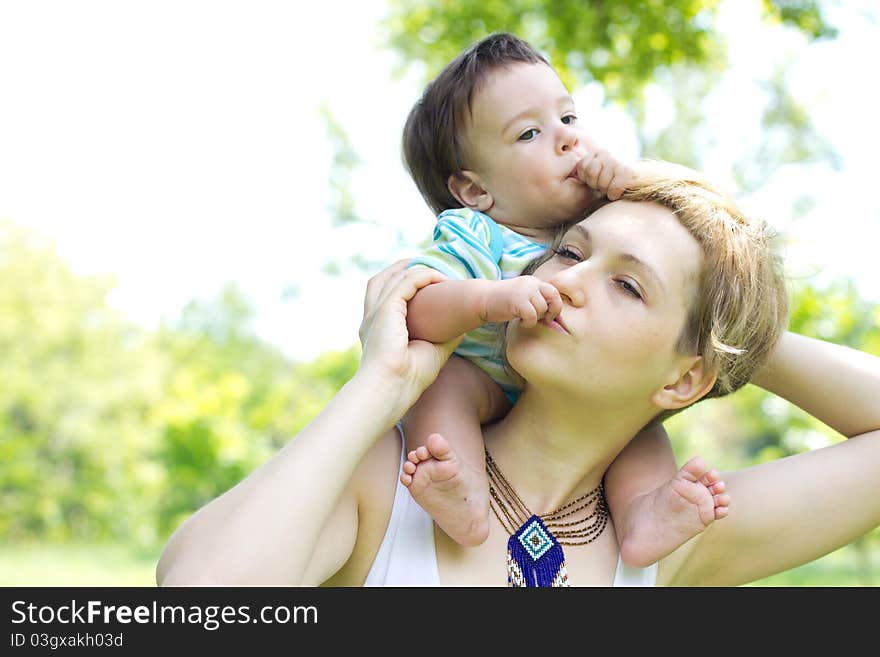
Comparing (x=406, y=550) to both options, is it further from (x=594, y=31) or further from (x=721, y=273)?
(x=594, y=31)

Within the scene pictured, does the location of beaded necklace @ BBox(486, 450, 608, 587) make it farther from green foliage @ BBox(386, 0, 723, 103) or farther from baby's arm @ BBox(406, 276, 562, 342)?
green foliage @ BBox(386, 0, 723, 103)

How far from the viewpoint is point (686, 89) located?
15.4 m

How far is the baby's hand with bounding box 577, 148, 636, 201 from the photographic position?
6.24ft

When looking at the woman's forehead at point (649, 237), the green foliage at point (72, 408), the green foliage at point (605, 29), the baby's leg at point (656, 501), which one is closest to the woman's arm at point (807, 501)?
the baby's leg at point (656, 501)

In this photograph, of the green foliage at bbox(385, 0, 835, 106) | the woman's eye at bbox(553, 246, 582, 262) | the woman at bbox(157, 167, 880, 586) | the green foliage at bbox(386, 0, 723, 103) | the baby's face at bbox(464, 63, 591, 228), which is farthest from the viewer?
the green foliage at bbox(386, 0, 723, 103)

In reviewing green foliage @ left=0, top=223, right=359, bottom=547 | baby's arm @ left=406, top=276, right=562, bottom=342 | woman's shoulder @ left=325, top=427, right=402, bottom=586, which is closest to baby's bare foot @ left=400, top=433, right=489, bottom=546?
woman's shoulder @ left=325, top=427, right=402, bottom=586

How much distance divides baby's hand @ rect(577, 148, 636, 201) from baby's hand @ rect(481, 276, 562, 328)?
1.23 feet

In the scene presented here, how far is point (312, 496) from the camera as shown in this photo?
57.2 inches

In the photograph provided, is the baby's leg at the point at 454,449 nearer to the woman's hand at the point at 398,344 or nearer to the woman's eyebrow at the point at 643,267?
the woman's hand at the point at 398,344

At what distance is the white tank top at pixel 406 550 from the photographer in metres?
1.72

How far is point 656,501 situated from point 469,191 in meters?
0.90

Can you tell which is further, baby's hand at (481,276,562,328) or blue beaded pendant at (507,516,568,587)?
blue beaded pendant at (507,516,568,587)

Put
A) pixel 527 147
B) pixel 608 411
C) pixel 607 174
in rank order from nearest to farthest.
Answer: pixel 608 411 < pixel 607 174 < pixel 527 147

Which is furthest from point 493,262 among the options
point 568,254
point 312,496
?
point 312,496
